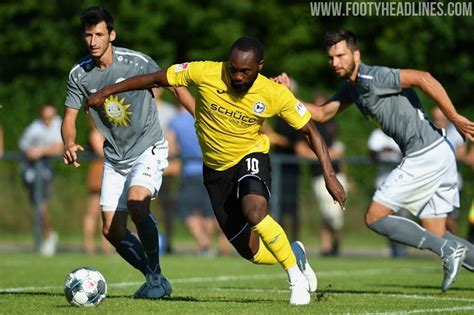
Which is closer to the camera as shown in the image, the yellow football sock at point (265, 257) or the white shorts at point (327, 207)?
the yellow football sock at point (265, 257)

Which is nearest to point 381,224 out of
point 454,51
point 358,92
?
point 358,92

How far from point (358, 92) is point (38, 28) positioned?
1896 cm

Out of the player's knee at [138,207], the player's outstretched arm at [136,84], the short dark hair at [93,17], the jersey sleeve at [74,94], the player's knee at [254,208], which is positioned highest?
the short dark hair at [93,17]

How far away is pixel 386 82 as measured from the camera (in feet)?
34.6

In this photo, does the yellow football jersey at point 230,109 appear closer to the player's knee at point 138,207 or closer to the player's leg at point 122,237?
the player's knee at point 138,207

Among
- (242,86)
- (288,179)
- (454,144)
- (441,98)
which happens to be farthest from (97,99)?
(288,179)

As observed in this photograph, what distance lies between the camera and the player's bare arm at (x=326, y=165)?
8.91 meters

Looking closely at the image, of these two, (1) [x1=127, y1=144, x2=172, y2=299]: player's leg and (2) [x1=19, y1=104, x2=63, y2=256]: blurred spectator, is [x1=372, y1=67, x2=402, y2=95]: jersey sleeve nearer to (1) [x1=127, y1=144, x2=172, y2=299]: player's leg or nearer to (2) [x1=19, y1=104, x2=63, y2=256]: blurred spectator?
(1) [x1=127, y1=144, x2=172, y2=299]: player's leg

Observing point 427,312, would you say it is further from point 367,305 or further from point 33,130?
point 33,130

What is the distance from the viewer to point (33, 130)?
19.3 metres

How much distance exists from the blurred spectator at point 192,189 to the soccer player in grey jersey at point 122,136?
8.06 metres

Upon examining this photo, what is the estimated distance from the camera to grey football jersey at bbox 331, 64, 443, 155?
1059cm

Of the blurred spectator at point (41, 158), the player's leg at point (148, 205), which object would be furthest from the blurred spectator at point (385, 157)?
the player's leg at point (148, 205)

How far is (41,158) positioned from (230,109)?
34.2ft
